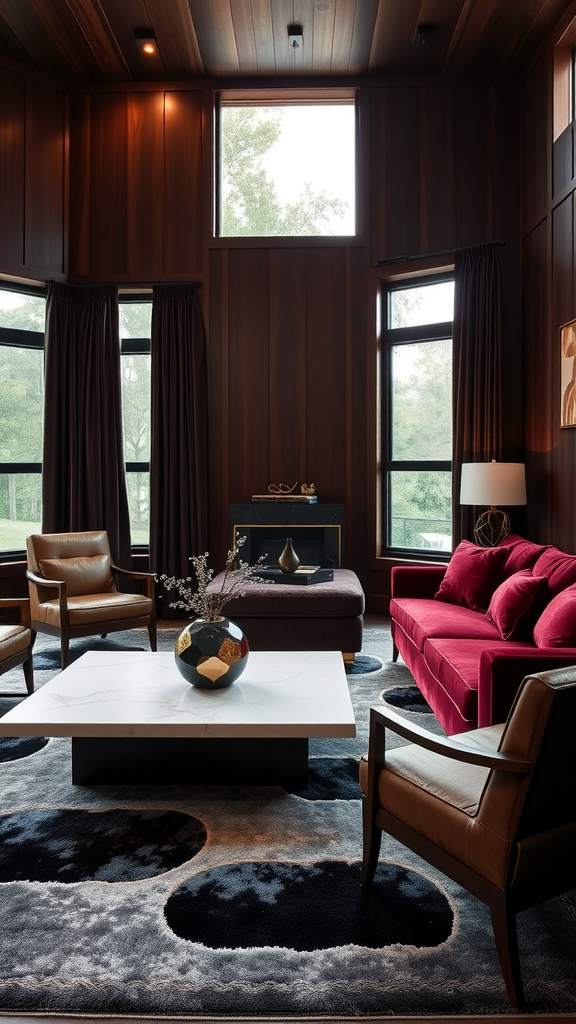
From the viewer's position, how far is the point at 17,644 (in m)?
3.80

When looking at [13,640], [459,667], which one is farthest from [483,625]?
[13,640]

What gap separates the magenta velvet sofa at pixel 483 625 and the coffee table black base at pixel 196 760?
2.36ft

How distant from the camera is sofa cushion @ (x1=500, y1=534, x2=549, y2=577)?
13.1 feet

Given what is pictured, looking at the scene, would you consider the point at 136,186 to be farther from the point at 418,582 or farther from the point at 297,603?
the point at 418,582

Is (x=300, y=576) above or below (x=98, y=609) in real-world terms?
above

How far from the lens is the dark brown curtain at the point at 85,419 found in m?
6.19

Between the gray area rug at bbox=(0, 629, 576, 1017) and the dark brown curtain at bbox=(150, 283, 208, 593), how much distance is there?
3.49 m

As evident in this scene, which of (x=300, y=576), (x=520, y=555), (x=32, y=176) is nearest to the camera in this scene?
(x=520, y=555)

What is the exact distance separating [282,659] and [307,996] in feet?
6.07

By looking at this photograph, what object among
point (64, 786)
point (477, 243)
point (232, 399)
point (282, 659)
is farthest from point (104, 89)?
point (64, 786)

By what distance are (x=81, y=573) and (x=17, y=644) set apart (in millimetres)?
1357

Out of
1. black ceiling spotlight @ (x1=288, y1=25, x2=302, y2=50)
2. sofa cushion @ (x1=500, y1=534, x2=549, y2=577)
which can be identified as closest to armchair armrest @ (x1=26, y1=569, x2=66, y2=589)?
sofa cushion @ (x1=500, y1=534, x2=549, y2=577)

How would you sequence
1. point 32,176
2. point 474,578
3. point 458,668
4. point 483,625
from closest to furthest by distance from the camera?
point 458,668 < point 483,625 < point 474,578 < point 32,176

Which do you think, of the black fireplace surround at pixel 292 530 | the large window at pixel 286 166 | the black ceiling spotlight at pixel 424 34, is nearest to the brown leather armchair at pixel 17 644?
the black fireplace surround at pixel 292 530
